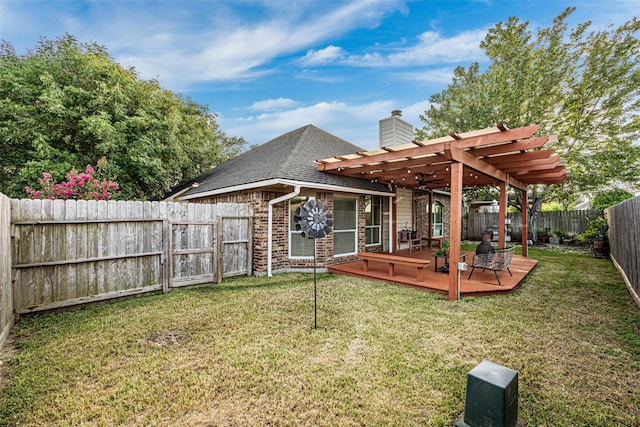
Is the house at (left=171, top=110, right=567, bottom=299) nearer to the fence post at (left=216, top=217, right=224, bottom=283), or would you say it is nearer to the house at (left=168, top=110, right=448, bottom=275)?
the house at (left=168, top=110, right=448, bottom=275)

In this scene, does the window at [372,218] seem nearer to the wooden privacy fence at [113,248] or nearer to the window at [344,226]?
the window at [344,226]

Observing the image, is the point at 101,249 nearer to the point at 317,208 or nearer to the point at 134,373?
the point at 134,373

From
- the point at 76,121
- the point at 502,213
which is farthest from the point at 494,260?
the point at 76,121

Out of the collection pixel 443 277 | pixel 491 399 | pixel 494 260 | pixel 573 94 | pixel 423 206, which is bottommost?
pixel 443 277

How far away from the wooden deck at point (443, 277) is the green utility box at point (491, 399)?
12.8 feet

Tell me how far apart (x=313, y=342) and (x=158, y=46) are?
9.32 metres

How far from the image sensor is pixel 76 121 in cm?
963

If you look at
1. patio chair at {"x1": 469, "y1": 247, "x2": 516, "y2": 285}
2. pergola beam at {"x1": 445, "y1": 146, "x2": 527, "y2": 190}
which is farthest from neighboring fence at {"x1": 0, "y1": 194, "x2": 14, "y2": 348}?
patio chair at {"x1": 469, "y1": 247, "x2": 516, "y2": 285}

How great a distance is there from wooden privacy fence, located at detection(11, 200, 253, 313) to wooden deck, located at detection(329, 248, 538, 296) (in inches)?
128

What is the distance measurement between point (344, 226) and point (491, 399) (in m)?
6.99

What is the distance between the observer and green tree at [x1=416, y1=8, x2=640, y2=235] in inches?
464

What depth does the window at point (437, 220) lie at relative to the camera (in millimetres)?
13281

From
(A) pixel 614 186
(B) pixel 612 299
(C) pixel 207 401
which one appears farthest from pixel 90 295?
(A) pixel 614 186

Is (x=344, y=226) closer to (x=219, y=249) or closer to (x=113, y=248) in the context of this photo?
(x=219, y=249)
